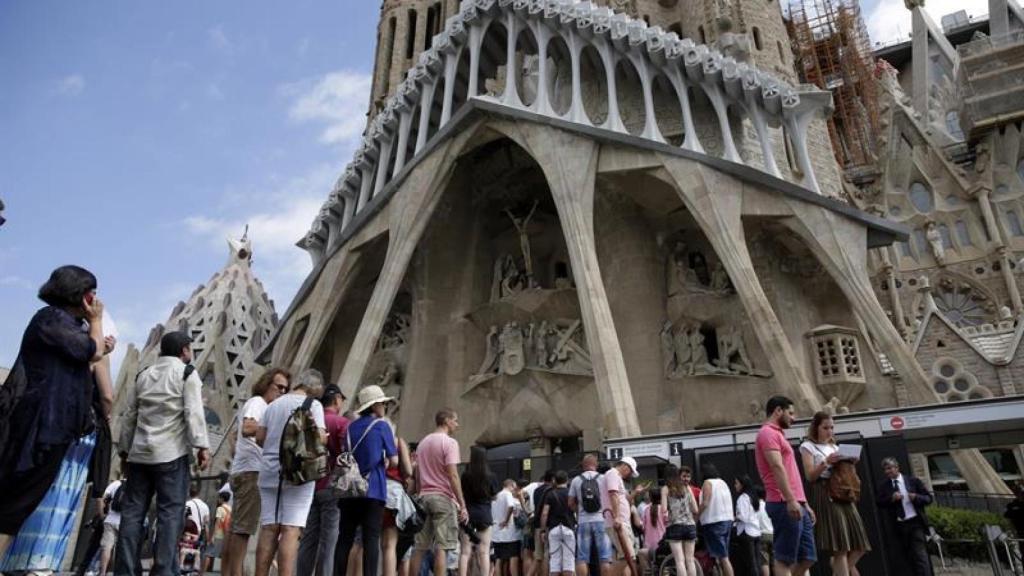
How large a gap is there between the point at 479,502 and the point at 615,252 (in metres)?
12.5

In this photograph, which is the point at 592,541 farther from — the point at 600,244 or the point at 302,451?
the point at 600,244

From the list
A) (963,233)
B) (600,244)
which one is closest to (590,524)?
(600,244)

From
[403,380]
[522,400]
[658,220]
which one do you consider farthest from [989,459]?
[403,380]

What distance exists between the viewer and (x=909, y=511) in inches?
234

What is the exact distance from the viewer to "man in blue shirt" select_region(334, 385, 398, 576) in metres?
4.32

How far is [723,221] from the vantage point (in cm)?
1441

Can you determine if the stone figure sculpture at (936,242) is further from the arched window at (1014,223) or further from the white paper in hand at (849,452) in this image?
the white paper in hand at (849,452)

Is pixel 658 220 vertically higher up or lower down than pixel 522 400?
higher up

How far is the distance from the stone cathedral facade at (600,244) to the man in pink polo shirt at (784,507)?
28.6 feet

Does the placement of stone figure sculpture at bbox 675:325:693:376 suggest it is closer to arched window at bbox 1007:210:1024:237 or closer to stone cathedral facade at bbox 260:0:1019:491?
stone cathedral facade at bbox 260:0:1019:491

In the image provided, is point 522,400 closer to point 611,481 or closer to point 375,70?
point 611,481

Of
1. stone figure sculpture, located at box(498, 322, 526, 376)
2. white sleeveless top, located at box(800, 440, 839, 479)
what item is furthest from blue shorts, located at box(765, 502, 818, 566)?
stone figure sculpture, located at box(498, 322, 526, 376)

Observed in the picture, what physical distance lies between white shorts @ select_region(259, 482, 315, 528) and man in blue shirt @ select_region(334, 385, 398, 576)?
0.49m

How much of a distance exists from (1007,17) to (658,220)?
24.2 meters
